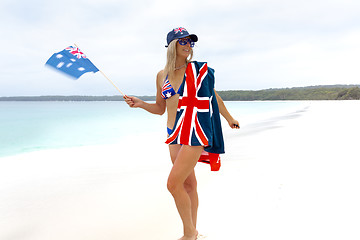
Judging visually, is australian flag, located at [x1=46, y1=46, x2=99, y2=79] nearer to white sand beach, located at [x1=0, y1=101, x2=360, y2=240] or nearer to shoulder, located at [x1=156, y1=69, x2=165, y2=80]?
shoulder, located at [x1=156, y1=69, x2=165, y2=80]

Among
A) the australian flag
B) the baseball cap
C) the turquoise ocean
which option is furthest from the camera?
the turquoise ocean

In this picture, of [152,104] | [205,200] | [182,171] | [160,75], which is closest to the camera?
[182,171]

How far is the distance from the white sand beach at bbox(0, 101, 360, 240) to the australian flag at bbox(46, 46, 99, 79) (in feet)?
5.34

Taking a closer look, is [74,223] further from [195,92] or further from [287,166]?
[287,166]

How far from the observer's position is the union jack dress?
7.82 ft

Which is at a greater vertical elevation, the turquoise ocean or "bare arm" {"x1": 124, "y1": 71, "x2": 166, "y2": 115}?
"bare arm" {"x1": 124, "y1": 71, "x2": 166, "y2": 115}

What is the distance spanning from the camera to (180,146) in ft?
8.43

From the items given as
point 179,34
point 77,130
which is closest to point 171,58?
point 179,34

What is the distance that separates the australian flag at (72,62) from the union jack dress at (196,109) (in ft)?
3.42

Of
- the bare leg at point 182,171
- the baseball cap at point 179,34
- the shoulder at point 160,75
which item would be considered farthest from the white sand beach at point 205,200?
the baseball cap at point 179,34

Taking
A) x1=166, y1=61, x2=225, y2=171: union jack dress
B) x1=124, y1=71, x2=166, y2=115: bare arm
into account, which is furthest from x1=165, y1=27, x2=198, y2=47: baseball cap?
x1=124, y1=71, x2=166, y2=115: bare arm

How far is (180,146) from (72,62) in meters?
1.36

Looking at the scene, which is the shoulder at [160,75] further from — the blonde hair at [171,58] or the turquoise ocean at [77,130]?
the turquoise ocean at [77,130]

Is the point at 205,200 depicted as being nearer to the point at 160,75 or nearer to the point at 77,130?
the point at 160,75
